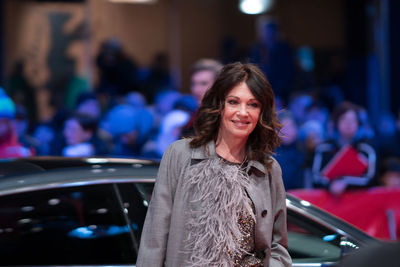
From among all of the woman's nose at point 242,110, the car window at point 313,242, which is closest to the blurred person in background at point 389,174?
the car window at point 313,242

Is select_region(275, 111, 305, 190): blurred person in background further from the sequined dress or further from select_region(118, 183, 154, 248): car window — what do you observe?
the sequined dress

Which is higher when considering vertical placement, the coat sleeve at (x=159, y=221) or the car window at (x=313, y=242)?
the coat sleeve at (x=159, y=221)

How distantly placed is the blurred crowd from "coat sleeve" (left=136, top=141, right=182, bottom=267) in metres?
0.59

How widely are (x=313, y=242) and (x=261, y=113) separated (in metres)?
0.93

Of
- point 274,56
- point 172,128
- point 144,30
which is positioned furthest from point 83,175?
point 144,30

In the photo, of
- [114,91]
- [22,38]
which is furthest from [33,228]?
A: [22,38]

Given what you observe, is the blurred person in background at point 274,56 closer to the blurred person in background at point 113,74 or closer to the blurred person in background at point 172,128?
the blurred person in background at point 113,74

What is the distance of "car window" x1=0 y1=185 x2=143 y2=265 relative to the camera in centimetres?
296

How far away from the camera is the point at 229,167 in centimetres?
271

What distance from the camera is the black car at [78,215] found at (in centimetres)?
296

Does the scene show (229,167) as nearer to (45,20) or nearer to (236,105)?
(236,105)

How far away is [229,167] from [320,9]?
12022mm

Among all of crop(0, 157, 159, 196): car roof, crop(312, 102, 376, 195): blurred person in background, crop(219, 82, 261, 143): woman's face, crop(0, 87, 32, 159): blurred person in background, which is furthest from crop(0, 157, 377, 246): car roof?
crop(312, 102, 376, 195): blurred person in background

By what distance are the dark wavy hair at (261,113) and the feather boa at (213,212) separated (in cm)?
15
